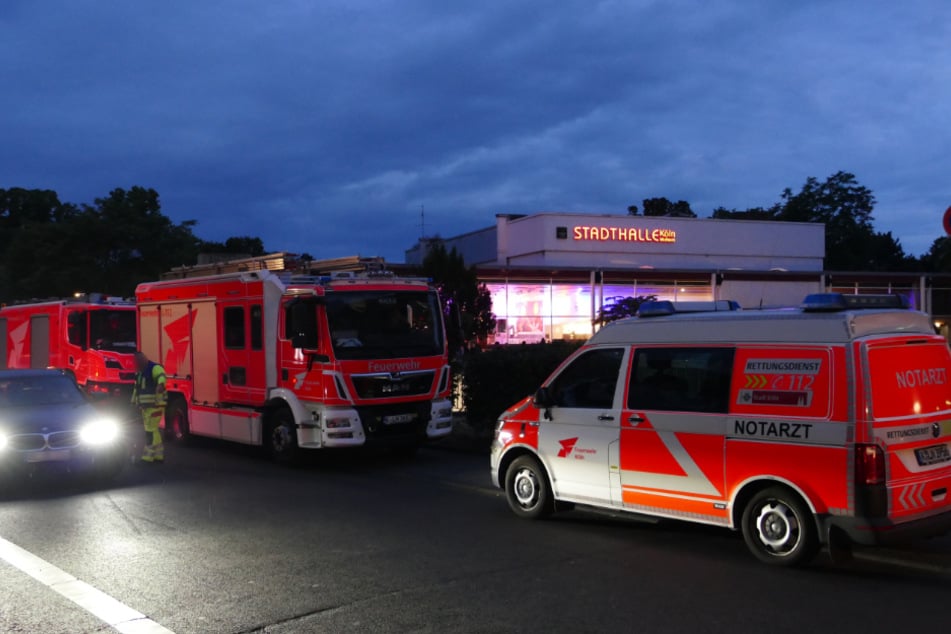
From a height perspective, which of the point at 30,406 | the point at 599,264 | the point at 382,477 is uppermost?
the point at 599,264

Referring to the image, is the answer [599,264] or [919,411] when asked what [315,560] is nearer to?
[919,411]

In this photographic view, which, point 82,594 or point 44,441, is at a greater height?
point 44,441

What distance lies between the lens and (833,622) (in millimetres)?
5695

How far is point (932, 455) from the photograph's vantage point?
682 centimetres

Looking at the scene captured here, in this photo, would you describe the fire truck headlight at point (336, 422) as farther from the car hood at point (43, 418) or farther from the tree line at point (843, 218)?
the tree line at point (843, 218)

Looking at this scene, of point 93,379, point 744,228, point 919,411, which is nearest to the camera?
point 919,411

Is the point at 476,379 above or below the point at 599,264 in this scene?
below

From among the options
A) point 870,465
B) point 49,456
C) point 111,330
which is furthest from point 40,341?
point 870,465

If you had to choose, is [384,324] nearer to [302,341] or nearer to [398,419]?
[302,341]

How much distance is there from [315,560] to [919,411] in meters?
4.98

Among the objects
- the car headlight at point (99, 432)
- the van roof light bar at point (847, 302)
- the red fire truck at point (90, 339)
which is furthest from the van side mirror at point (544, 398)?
the red fire truck at point (90, 339)

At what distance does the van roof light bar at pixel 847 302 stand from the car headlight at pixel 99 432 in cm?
872

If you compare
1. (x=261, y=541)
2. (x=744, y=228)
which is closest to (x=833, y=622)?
(x=261, y=541)

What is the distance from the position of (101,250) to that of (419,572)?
122 feet
